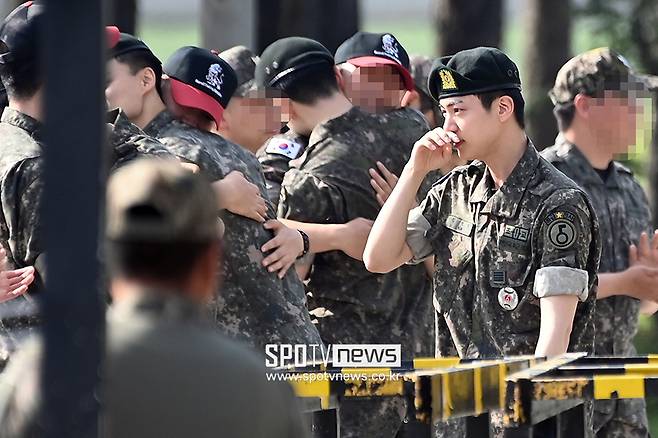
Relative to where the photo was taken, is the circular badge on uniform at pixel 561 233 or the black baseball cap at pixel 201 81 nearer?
the circular badge on uniform at pixel 561 233

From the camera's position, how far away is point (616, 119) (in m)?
6.79

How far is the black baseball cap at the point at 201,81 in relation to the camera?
584 cm

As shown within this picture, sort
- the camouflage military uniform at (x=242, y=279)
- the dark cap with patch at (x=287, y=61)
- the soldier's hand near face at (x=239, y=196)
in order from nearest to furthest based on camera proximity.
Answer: the soldier's hand near face at (x=239, y=196) < the camouflage military uniform at (x=242, y=279) < the dark cap with patch at (x=287, y=61)

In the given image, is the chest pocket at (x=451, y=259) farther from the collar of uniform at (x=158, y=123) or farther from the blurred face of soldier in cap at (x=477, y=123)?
the collar of uniform at (x=158, y=123)

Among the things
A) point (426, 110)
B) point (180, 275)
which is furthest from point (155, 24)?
point (180, 275)

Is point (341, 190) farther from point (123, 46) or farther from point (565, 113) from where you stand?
point (565, 113)

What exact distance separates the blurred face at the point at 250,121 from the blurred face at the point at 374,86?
14.6 inches

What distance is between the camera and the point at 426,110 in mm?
8031

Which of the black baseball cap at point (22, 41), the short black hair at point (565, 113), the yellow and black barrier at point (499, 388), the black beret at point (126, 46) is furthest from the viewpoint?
the short black hair at point (565, 113)

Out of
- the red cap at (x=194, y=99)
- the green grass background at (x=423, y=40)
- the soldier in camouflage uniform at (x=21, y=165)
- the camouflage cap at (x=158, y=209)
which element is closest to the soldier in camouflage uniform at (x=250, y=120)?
the red cap at (x=194, y=99)

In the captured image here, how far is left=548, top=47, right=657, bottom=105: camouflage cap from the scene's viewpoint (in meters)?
6.80

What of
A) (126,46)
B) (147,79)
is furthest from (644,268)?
(126,46)

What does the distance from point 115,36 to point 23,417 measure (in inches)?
136

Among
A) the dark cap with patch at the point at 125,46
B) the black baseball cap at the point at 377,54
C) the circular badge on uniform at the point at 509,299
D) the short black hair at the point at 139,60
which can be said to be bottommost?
the circular badge on uniform at the point at 509,299
